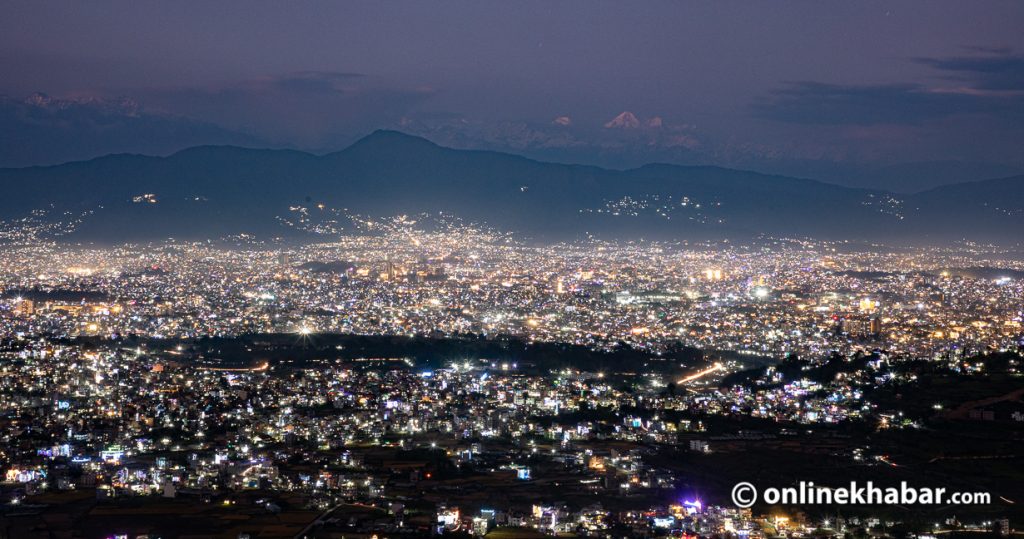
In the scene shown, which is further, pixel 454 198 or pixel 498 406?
pixel 454 198

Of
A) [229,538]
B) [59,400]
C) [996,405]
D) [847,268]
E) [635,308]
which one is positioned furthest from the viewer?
[847,268]

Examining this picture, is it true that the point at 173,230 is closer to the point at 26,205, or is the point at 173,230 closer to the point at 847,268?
the point at 26,205

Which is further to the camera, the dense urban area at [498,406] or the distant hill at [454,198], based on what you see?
the distant hill at [454,198]

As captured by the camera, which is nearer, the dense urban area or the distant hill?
the dense urban area

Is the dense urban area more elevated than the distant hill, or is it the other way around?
the distant hill

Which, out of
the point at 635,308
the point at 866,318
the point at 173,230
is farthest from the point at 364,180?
the point at 866,318

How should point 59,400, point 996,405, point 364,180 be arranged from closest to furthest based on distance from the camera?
point 996,405 → point 59,400 → point 364,180

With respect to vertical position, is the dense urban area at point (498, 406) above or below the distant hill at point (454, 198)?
below

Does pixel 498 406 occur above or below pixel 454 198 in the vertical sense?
below
